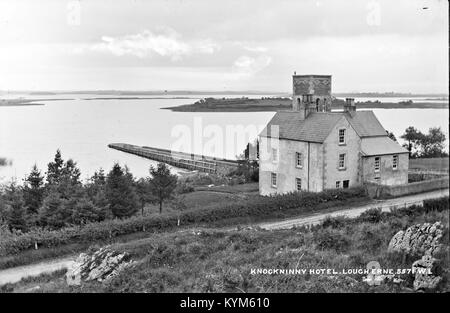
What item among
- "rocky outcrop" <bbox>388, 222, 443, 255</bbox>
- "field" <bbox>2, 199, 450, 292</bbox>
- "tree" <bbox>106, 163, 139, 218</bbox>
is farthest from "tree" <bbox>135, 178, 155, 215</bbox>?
"rocky outcrop" <bbox>388, 222, 443, 255</bbox>

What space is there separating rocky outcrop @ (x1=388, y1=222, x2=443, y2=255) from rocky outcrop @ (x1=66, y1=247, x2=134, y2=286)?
20.0 ft

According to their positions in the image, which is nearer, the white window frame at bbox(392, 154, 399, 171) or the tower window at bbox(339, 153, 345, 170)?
the tower window at bbox(339, 153, 345, 170)

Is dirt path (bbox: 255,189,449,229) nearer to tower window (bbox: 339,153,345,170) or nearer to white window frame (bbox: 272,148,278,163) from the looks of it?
tower window (bbox: 339,153,345,170)

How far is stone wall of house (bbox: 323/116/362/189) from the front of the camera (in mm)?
26484

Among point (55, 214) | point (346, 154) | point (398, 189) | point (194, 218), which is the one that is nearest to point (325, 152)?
point (346, 154)

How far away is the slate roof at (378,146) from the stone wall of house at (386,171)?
0.89 ft

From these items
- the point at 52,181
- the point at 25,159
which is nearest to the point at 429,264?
the point at 52,181

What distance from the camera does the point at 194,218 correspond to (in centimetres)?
1953

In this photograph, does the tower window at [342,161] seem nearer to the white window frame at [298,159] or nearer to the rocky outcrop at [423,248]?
the white window frame at [298,159]

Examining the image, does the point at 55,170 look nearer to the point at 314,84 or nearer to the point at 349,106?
the point at 314,84

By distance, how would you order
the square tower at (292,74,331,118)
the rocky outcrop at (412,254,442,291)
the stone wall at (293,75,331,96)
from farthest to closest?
the stone wall at (293,75,331,96)
the square tower at (292,74,331,118)
the rocky outcrop at (412,254,442,291)

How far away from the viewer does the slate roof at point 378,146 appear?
2877cm

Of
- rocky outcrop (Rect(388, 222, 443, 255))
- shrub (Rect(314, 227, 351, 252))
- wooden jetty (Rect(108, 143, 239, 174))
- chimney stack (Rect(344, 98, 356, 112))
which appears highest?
chimney stack (Rect(344, 98, 356, 112))
